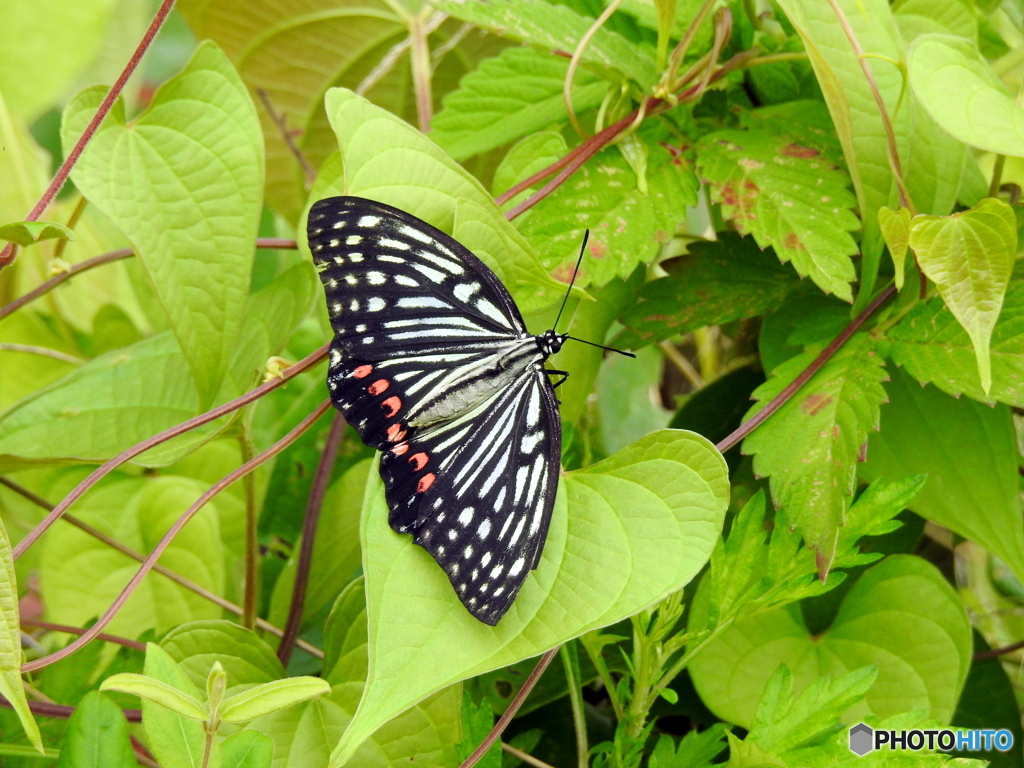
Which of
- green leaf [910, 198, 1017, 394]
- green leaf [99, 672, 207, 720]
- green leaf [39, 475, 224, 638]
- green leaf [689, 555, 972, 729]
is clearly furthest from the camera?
green leaf [39, 475, 224, 638]

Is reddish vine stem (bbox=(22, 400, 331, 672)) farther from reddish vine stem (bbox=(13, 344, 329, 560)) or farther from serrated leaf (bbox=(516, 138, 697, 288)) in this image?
serrated leaf (bbox=(516, 138, 697, 288))

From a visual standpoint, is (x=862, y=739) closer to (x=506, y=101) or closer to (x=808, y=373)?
(x=808, y=373)

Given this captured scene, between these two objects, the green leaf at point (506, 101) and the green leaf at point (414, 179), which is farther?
the green leaf at point (506, 101)

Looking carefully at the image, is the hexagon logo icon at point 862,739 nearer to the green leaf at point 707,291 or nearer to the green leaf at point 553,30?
the green leaf at point 707,291

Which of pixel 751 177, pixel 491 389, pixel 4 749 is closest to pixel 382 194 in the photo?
pixel 491 389

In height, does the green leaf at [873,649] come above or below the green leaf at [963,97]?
below

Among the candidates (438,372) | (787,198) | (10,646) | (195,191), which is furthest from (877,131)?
(10,646)

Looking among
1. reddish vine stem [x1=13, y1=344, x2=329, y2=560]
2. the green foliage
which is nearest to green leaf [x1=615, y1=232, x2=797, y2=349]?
the green foliage

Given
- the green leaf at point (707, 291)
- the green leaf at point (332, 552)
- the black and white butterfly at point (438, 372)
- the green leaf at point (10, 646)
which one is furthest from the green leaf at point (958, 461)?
the green leaf at point (10, 646)
